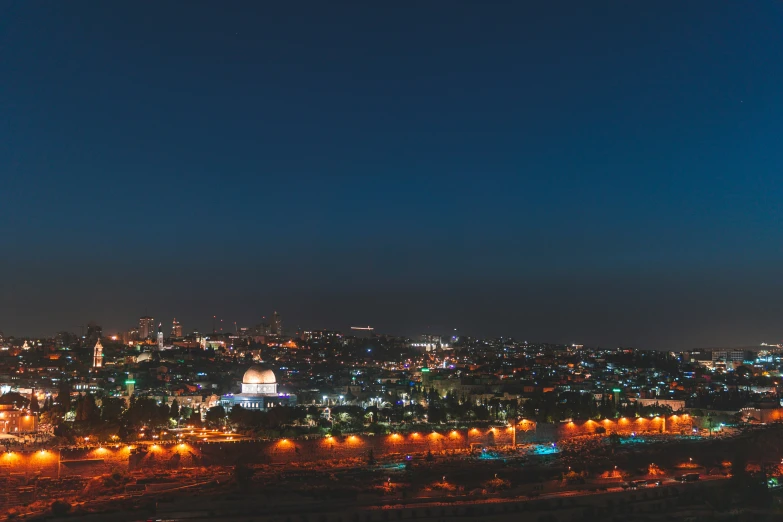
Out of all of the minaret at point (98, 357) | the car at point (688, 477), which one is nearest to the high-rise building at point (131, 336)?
the minaret at point (98, 357)

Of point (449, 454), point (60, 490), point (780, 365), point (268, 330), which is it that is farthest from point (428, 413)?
point (268, 330)

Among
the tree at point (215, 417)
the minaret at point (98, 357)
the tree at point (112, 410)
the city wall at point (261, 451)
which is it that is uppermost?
the minaret at point (98, 357)

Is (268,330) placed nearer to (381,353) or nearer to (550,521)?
(381,353)

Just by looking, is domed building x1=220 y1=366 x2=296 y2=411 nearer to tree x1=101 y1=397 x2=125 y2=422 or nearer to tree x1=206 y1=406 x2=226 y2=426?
tree x1=101 y1=397 x2=125 y2=422

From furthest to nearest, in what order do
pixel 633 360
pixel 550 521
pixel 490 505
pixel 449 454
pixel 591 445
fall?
pixel 633 360
pixel 591 445
pixel 449 454
pixel 490 505
pixel 550 521

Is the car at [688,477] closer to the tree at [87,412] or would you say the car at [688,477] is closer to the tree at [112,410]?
the tree at [112,410]
